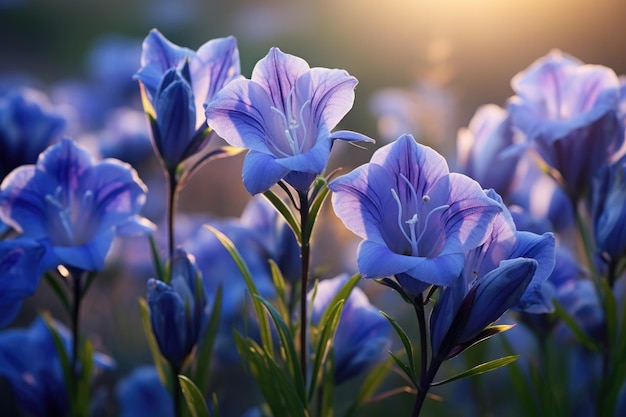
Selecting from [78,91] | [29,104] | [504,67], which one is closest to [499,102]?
[504,67]

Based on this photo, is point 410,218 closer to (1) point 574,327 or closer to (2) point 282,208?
(2) point 282,208

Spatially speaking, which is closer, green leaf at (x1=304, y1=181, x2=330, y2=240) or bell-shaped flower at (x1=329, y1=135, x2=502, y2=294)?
bell-shaped flower at (x1=329, y1=135, x2=502, y2=294)

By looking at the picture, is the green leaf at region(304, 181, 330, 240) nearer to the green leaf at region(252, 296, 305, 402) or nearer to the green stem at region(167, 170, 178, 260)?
the green leaf at region(252, 296, 305, 402)

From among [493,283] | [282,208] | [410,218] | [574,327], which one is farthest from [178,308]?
[574,327]

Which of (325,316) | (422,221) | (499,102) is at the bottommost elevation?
(499,102)

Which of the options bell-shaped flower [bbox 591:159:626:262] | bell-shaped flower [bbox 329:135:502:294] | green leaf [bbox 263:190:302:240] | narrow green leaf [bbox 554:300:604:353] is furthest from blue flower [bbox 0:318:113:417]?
bell-shaped flower [bbox 591:159:626:262]

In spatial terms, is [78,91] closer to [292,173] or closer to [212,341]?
[212,341]
